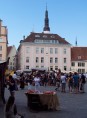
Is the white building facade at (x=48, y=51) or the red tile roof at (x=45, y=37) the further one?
the red tile roof at (x=45, y=37)

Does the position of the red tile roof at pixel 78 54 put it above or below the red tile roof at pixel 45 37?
below

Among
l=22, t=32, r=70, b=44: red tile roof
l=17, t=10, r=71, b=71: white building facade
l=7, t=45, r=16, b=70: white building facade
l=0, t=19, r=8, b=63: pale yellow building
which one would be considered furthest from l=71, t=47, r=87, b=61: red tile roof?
l=7, t=45, r=16, b=70: white building facade

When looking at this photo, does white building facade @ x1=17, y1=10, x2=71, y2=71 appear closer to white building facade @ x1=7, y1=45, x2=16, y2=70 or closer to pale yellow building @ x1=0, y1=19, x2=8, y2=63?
pale yellow building @ x1=0, y1=19, x2=8, y2=63

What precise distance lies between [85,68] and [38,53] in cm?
1571

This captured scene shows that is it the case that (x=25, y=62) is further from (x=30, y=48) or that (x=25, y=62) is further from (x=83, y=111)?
(x=83, y=111)

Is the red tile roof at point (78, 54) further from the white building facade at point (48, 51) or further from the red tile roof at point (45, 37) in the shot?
the red tile roof at point (45, 37)

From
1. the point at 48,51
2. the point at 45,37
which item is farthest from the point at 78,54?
the point at 45,37

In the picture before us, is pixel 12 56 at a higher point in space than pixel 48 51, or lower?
higher

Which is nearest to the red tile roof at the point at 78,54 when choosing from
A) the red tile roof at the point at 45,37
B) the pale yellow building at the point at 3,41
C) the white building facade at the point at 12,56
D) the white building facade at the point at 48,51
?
the white building facade at the point at 48,51

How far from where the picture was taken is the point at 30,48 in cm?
11162

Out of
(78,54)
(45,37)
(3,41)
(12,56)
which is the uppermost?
(45,37)

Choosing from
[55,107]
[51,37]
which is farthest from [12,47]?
[55,107]

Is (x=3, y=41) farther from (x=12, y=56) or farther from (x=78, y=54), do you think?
(x=12, y=56)

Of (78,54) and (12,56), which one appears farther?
(12,56)
